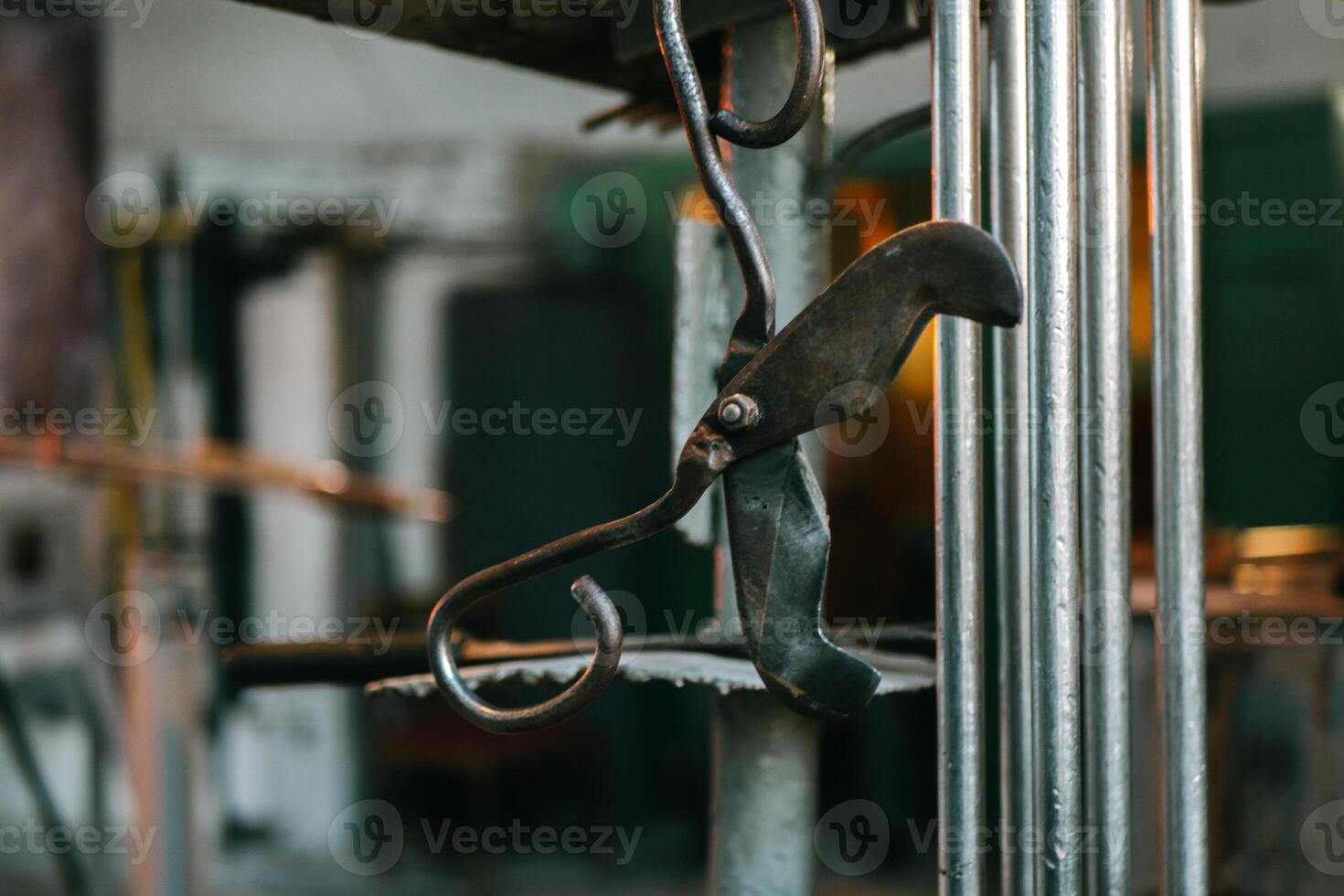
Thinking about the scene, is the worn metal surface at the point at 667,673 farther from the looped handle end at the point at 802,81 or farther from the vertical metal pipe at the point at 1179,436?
the looped handle end at the point at 802,81

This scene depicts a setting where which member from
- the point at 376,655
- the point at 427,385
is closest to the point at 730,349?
the point at 376,655

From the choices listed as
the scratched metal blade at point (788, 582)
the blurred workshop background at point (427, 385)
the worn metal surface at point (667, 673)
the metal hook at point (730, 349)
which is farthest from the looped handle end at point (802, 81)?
the blurred workshop background at point (427, 385)

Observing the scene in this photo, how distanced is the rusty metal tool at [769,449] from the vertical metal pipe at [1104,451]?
13cm

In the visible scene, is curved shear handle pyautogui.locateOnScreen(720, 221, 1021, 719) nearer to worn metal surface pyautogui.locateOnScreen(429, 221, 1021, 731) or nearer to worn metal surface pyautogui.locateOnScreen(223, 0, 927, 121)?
worn metal surface pyautogui.locateOnScreen(429, 221, 1021, 731)

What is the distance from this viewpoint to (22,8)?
3.07 m

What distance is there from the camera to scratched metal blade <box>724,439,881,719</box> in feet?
1.53

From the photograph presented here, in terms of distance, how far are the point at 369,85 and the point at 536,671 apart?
3247 millimetres

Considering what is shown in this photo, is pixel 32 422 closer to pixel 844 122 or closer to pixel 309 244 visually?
pixel 309 244

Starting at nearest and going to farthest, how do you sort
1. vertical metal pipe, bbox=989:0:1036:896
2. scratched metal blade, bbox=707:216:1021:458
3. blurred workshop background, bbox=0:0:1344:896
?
scratched metal blade, bbox=707:216:1021:458 < vertical metal pipe, bbox=989:0:1036:896 < blurred workshop background, bbox=0:0:1344:896

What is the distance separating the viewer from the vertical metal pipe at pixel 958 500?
19.0 inches

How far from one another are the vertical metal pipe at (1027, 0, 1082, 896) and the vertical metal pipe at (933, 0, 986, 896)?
0.02m

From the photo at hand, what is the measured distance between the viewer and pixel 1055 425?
1.60 feet

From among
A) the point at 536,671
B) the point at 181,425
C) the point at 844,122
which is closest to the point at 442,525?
the point at 181,425

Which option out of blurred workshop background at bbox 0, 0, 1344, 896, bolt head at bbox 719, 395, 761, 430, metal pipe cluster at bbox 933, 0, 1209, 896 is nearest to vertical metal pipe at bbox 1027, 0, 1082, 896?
metal pipe cluster at bbox 933, 0, 1209, 896
